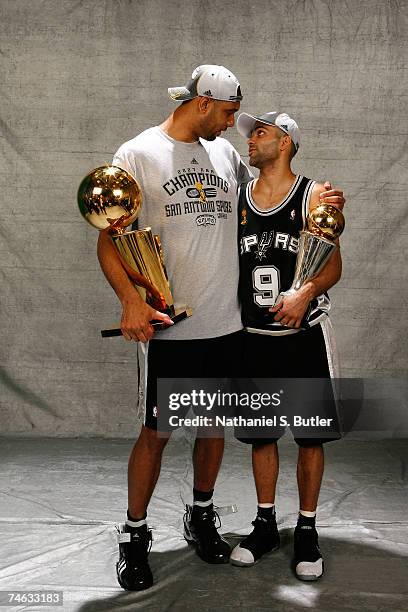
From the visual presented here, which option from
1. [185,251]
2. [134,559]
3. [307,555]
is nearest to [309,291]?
[185,251]

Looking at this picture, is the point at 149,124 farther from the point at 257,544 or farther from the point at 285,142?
the point at 257,544

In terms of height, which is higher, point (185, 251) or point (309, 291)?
point (185, 251)

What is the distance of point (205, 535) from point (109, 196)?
1.17m

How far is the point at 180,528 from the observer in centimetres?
304

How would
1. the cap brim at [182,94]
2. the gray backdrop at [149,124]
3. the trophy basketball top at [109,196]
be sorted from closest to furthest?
1. the trophy basketball top at [109,196]
2. the cap brim at [182,94]
3. the gray backdrop at [149,124]

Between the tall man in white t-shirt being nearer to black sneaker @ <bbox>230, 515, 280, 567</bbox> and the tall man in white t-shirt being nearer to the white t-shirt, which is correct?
the white t-shirt

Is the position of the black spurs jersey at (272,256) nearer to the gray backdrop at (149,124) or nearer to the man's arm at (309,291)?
the man's arm at (309,291)

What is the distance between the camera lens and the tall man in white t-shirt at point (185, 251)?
252 centimetres

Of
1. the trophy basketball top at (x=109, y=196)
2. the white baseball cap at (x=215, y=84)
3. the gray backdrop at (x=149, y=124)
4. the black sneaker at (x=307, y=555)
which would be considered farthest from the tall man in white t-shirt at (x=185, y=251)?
the gray backdrop at (x=149, y=124)

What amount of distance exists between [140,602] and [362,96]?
9.22 feet

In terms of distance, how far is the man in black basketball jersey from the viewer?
261cm

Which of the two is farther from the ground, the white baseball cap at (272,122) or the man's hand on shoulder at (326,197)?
the white baseball cap at (272,122)

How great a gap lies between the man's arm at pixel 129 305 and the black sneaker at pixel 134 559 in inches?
24.1

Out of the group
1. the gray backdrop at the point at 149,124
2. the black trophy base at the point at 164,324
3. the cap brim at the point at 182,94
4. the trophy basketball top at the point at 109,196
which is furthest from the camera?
the gray backdrop at the point at 149,124
